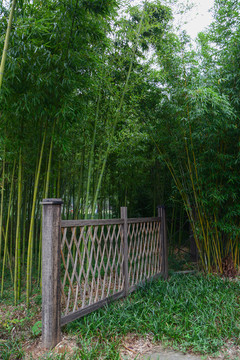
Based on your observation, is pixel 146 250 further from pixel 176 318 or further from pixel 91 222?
pixel 91 222

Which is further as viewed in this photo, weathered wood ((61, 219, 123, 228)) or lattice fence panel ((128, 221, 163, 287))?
lattice fence panel ((128, 221, 163, 287))

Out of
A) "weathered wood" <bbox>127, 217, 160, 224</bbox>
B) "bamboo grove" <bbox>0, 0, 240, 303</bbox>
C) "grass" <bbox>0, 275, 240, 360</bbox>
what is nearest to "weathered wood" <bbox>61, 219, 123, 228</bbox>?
"weathered wood" <bbox>127, 217, 160, 224</bbox>

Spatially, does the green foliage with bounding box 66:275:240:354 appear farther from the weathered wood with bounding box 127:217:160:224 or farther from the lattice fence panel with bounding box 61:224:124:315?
the weathered wood with bounding box 127:217:160:224

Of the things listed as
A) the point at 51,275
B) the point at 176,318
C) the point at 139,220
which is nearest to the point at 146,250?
the point at 139,220

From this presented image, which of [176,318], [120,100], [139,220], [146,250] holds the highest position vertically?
[120,100]

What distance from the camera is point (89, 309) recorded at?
7.47ft

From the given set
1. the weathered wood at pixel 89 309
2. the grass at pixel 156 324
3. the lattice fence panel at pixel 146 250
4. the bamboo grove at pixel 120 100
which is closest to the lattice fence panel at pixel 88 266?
the weathered wood at pixel 89 309

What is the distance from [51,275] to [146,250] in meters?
1.78

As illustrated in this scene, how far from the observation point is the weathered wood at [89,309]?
6.60 feet

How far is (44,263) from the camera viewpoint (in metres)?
1.90

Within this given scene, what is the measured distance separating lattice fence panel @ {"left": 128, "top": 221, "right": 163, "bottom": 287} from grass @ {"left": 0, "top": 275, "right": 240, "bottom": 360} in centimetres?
36

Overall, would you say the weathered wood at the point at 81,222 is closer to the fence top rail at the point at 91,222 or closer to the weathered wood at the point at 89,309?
the fence top rail at the point at 91,222

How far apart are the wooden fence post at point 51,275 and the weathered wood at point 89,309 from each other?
0.11m

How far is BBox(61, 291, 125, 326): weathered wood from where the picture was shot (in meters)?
2.01
